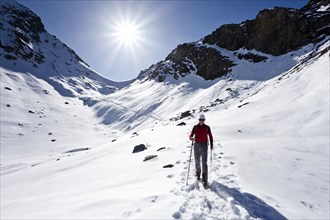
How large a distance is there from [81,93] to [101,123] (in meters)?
56.8

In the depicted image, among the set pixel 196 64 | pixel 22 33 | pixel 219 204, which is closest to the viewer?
pixel 219 204

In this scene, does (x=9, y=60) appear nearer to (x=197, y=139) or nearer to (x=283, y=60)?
(x=283, y=60)

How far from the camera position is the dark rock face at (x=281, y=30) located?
230 feet

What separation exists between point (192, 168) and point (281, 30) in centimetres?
7845

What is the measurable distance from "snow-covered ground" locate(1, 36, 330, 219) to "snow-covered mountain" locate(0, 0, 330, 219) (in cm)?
8

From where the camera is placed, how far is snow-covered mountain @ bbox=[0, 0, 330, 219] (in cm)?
816

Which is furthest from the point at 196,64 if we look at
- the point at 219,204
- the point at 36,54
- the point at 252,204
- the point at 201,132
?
the point at 36,54

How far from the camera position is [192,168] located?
1202 centimetres

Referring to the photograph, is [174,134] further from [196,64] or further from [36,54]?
[36,54]

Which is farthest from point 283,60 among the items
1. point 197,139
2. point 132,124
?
point 197,139

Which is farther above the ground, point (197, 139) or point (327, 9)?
point (327, 9)

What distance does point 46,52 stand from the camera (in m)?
165

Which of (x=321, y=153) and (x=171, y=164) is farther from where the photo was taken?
(x=321, y=153)

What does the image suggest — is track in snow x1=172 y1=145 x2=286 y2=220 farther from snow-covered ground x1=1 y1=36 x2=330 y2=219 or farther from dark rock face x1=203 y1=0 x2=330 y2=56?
dark rock face x1=203 y1=0 x2=330 y2=56
